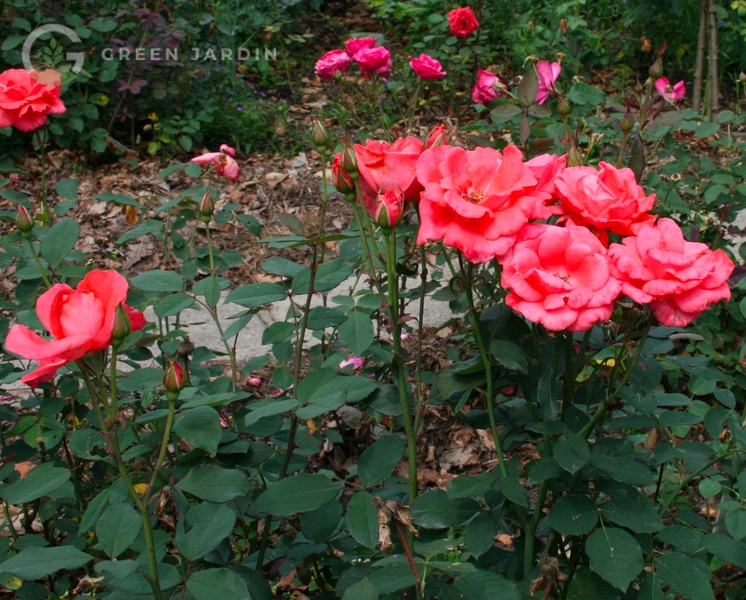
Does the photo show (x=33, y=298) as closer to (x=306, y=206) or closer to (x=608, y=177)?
(x=608, y=177)

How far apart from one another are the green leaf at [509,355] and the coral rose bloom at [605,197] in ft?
0.66

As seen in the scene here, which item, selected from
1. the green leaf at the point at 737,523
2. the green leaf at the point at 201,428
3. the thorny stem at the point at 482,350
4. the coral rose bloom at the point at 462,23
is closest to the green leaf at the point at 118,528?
the green leaf at the point at 201,428

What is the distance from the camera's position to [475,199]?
3.27ft

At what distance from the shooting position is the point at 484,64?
205 inches

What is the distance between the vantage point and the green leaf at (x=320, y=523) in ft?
4.01

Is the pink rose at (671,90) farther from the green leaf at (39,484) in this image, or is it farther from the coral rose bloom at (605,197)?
the green leaf at (39,484)

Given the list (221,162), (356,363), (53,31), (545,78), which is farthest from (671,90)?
(53,31)

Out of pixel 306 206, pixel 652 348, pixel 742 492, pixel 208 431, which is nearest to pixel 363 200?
pixel 208 431

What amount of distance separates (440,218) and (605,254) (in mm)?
211

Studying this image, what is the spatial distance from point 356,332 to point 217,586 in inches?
16.9

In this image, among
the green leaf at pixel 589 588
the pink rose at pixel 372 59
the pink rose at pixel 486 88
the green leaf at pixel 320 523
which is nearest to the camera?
the green leaf at pixel 589 588

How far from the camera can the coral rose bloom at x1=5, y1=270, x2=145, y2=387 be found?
90 cm

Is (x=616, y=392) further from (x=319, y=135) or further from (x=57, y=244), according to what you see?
(x=57, y=244)

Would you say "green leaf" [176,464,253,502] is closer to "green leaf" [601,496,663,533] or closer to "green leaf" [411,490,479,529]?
"green leaf" [411,490,479,529]
